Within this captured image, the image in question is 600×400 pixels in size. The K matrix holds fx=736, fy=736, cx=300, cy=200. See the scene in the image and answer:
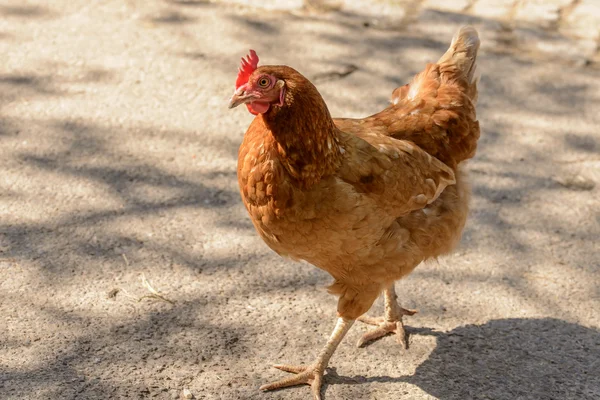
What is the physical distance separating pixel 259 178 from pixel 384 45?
3887 millimetres

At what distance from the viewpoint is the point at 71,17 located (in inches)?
266

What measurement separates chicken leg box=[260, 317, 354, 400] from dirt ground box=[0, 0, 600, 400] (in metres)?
0.05

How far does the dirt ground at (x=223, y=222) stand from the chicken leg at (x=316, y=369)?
0.18 feet

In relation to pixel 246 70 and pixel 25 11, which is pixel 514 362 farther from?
pixel 25 11

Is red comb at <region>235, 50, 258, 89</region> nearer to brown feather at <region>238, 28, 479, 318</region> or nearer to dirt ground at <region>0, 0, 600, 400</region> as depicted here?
brown feather at <region>238, 28, 479, 318</region>

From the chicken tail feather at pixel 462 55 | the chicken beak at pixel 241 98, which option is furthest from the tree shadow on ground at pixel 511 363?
the chicken beak at pixel 241 98

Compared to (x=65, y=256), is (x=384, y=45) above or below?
above

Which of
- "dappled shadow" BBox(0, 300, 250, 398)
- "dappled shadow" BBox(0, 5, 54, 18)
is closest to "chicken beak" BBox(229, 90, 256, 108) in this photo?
"dappled shadow" BBox(0, 300, 250, 398)

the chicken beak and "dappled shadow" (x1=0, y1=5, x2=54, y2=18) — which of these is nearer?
the chicken beak

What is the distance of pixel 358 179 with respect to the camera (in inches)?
132

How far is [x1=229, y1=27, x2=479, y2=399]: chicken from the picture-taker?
3131mm

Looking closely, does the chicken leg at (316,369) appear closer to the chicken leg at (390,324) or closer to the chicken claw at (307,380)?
the chicken claw at (307,380)

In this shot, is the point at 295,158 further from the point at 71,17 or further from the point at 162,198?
the point at 71,17

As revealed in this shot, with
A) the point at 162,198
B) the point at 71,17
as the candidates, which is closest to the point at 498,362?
the point at 162,198
